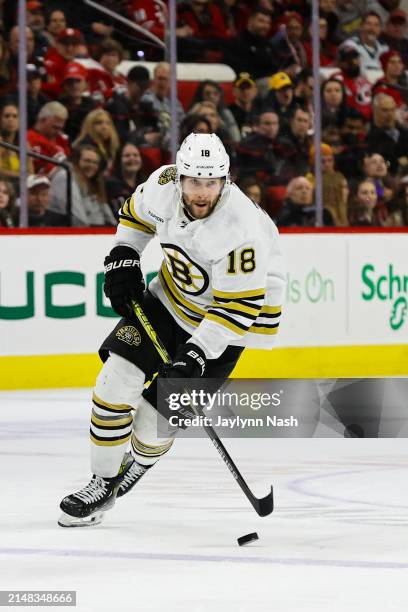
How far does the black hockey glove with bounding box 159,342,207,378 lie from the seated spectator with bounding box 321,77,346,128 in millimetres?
5290

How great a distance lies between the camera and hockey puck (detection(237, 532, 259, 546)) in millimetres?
4125

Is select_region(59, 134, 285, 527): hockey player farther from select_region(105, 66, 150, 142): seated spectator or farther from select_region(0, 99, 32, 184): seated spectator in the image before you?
select_region(105, 66, 150, 142): seated spectator

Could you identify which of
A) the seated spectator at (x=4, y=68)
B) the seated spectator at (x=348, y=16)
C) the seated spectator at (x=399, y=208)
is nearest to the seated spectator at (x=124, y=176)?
the seated spectator at (x=4, y=68)

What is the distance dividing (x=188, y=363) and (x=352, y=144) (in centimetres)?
568

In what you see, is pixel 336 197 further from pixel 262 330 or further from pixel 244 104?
pixel 262 330

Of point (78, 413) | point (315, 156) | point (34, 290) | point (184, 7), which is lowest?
point (78, 413)

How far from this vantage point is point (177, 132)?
8.78 metres

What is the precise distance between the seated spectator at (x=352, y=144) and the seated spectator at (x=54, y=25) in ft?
6.52

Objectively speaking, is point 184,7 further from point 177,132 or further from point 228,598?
point 228,598

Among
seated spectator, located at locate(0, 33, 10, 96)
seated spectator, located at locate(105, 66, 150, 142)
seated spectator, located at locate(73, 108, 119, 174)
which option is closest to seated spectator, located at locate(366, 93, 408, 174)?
seated spectator, located at locate(105, 66, 150, 142)

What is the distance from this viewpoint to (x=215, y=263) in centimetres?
435

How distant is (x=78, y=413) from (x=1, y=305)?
1.24m

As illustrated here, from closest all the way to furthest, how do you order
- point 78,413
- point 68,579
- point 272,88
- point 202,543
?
1. point 68,579
2. point 202,543
3. point 78,413
4. point 272,88

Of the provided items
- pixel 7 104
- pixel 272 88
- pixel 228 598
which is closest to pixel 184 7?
pixel 272 88
